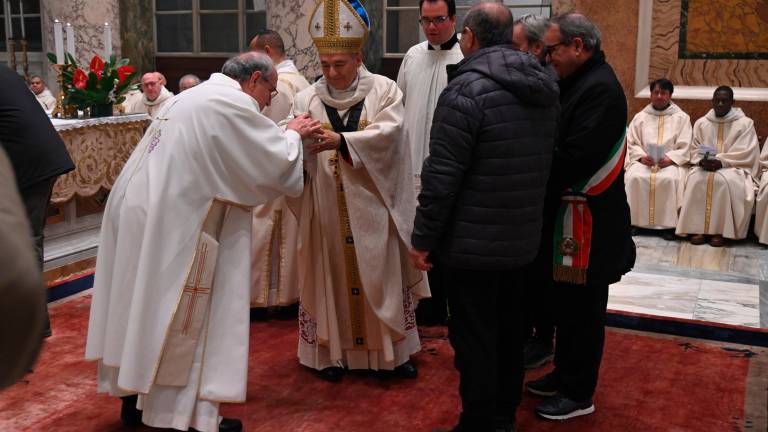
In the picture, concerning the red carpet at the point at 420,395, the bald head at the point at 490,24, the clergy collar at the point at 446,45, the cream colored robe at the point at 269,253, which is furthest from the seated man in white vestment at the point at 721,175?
the bald head at the point at 490,24

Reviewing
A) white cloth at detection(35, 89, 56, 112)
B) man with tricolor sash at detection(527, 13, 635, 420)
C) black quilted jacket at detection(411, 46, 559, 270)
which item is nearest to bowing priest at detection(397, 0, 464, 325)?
man with tricolor sash at detection(527, 13, 635, 420)

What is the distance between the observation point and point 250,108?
3197 mm

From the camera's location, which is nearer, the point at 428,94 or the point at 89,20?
the point at 428,94

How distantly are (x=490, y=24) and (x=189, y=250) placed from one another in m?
1.40

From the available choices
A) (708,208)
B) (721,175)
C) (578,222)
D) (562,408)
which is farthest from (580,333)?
(721,175)

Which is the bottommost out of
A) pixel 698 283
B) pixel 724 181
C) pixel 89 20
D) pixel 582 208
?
pixel 698 283

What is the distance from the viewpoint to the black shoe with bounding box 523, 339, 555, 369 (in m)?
4.23

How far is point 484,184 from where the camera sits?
2986 mm

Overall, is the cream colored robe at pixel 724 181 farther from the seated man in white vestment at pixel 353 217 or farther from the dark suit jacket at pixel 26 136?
the dark suit jacket at pixel 26 136

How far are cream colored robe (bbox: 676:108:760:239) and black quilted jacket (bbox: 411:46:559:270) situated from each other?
461 centimetres

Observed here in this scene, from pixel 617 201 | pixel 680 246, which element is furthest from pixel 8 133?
pixel 680 246

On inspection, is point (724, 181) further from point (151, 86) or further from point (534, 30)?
point (151, 86)

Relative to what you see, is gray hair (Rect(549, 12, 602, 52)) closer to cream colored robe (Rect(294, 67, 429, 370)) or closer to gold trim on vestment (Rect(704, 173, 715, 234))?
cream colored robe (Rect(294, 67, 429, 370))

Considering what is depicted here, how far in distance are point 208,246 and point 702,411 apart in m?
2.27
